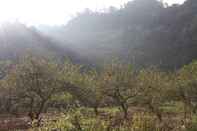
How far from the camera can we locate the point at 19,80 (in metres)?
34.7

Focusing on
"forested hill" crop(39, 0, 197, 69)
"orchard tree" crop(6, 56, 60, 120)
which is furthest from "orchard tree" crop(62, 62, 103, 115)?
"forested hill" crop(39, 0, 197, 69)

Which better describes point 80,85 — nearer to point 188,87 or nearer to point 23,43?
point 188,87

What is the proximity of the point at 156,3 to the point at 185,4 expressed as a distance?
31.5 meters

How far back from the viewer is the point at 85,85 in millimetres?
43469

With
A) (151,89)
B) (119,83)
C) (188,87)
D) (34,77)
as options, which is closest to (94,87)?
(119,83)

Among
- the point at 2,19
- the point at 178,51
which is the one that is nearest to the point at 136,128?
the point at 178,51

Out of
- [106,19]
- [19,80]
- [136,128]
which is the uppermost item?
[106,19]

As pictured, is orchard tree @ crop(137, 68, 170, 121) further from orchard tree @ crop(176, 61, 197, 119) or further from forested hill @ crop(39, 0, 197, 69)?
forested hill @ crop(39, 0, 197, 69)

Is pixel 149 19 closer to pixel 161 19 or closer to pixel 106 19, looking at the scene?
pixel 161 19

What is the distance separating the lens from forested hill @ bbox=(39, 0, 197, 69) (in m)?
117

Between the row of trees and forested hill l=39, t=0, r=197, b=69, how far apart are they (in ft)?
192

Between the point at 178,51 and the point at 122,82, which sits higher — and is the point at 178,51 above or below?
above

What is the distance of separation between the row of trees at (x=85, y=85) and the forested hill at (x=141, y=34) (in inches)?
2304

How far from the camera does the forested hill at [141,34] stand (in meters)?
117
